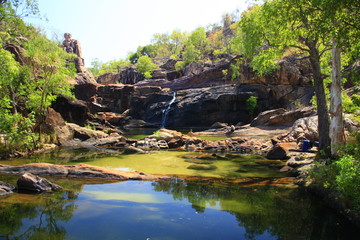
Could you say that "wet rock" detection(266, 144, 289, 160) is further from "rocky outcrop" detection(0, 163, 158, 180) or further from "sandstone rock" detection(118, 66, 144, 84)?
"sandstone rock" detection(118, 66, 144, 84)

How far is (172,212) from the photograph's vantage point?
21.4 ft

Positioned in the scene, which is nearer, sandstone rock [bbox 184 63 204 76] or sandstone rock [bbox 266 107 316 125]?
sandstone rock [bbox 266 107 316 125]

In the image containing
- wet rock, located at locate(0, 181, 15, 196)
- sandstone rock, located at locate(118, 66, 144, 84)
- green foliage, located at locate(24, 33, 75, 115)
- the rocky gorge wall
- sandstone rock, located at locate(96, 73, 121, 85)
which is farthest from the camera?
sandstone rock, located at locate(96, 73, 121, 85)

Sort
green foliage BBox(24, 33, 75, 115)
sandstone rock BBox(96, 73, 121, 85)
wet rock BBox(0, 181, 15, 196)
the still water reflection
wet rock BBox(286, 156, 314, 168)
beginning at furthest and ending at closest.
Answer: sandstone rock BBox(96, 73, 121, 85) < green foliage BBox(24, 33, 75, 115) < wet rock BBox(286, 156, 314, 168) < wet rock BBox(0, 181, 15, 196) < the still water reflection

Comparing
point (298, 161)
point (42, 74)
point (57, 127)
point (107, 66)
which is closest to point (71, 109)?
point (57, 127)

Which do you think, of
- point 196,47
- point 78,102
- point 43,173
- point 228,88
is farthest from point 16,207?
point 196,47

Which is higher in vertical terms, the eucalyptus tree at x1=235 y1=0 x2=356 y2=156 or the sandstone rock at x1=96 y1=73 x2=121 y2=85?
the sandstone rock at x1=96 y1=73 x2=121 y2=85

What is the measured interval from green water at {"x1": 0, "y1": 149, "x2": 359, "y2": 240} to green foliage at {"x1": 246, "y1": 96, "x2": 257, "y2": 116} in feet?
98.3

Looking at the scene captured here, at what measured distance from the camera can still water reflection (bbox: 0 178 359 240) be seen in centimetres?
532

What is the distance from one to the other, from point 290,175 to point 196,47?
221 feet

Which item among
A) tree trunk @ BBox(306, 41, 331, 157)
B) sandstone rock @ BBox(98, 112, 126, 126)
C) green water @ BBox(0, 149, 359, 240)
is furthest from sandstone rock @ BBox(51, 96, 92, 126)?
tree trunk @ BBox(306, 41, 331, 157)

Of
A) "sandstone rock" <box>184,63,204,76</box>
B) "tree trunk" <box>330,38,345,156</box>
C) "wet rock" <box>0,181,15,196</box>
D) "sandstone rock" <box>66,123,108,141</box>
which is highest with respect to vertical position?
"sandstone rock" <box>184,63,204,76</box>

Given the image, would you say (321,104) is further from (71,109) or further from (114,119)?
(114,119)

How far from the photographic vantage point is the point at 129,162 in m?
13.8
